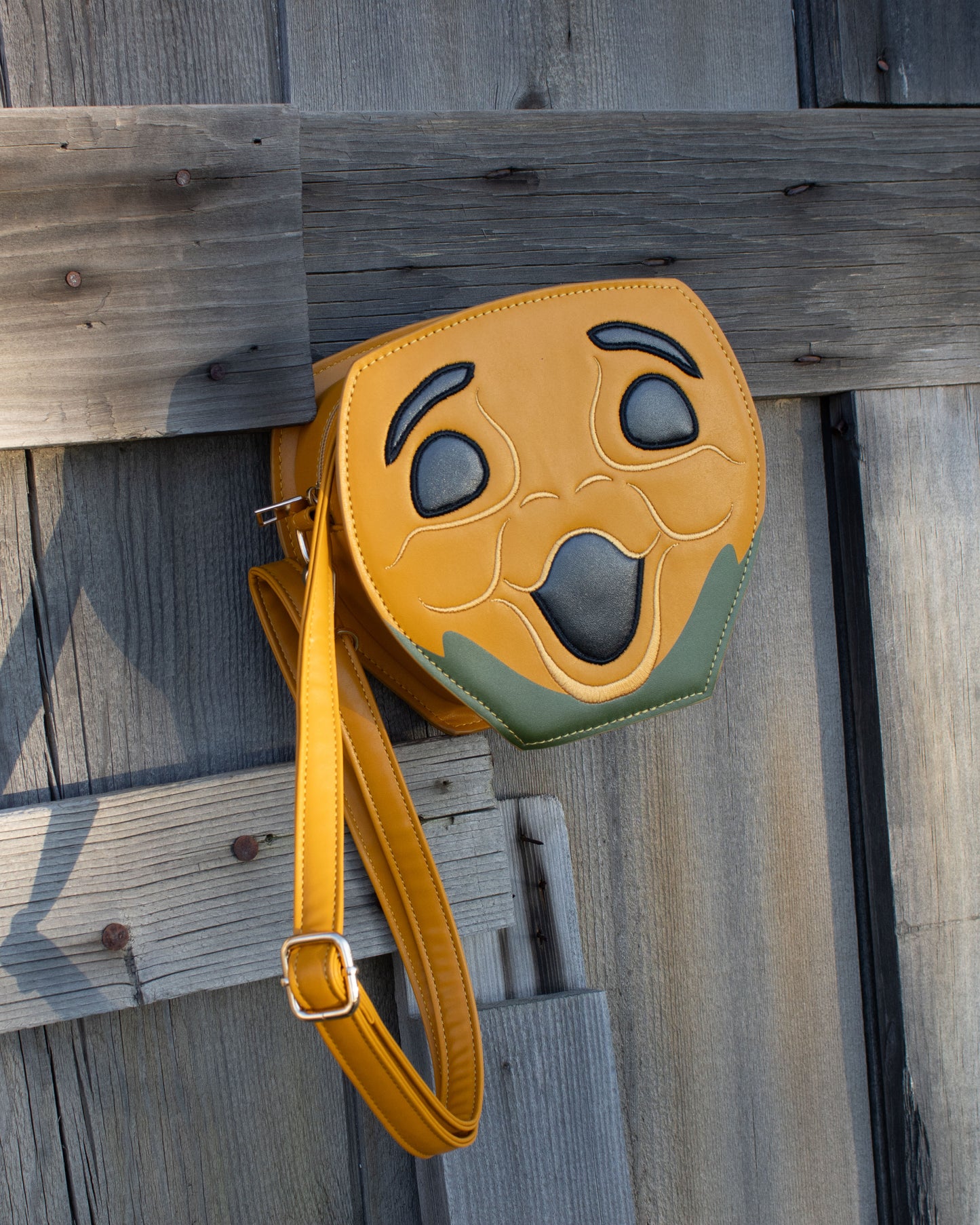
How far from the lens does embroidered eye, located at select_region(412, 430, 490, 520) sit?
75cm

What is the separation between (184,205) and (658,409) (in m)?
0.46

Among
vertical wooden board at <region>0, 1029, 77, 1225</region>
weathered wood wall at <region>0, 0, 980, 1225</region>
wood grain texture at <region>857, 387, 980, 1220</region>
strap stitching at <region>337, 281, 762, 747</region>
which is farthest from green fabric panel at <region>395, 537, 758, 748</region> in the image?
vertical wooden board at <region>0, 1029, 77, 1225</region>

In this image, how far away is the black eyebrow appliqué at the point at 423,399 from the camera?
2.44ft

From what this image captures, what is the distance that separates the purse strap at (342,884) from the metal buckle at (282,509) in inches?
1.7

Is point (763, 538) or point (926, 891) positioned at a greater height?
point (763, 538)

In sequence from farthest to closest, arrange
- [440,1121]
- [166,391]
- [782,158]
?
[782,158] < [166,391] < [440,1121]

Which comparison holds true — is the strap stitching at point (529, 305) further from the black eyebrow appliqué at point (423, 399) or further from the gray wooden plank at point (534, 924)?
the gray wooden plank at point (534, 924)

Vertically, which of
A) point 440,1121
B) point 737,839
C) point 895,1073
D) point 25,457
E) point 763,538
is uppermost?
point 25,457

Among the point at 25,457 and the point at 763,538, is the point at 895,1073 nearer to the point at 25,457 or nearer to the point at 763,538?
the point at 763,538

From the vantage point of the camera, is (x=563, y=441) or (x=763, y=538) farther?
(x=763, y=538)

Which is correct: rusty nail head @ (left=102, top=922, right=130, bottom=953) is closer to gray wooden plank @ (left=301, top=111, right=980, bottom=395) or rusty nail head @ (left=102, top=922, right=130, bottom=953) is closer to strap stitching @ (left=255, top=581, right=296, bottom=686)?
strap stitching @ (left=255, top=581, right=296, bottom=686)

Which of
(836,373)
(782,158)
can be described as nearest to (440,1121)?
(836,373)

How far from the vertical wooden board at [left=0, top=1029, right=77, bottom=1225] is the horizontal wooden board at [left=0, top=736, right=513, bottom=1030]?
83mm

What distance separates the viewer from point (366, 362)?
743mm
